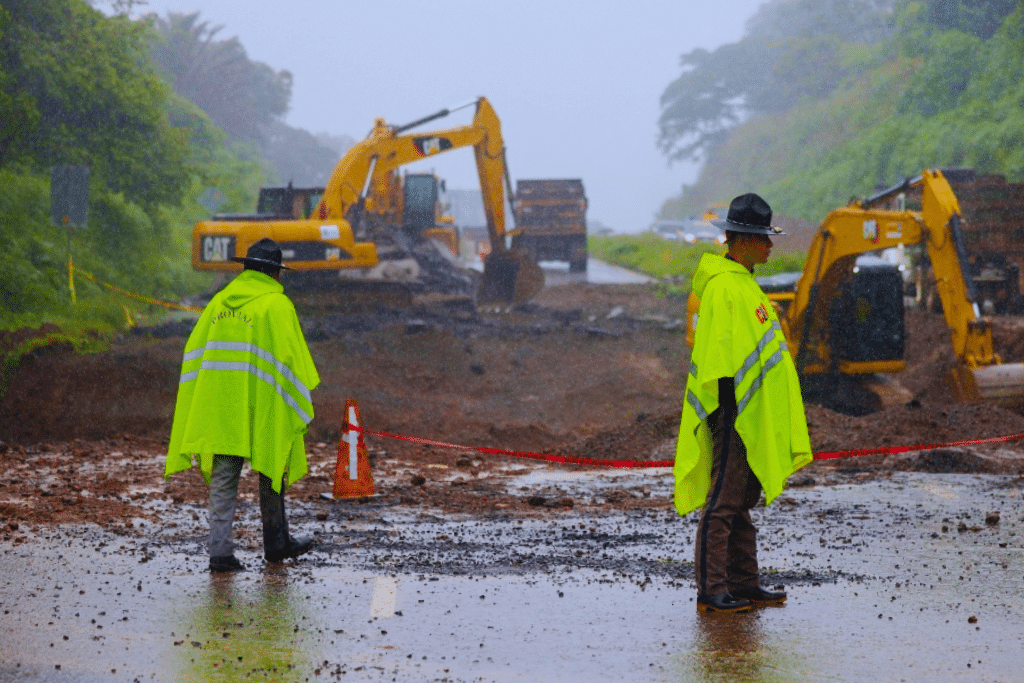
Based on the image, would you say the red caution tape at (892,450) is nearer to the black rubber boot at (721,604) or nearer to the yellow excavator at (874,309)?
the yellow excavator at (874,309)

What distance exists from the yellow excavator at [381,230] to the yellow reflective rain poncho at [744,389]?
17069 millimetres

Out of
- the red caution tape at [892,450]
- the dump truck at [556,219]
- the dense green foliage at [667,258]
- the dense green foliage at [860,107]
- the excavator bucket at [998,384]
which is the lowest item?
the red caution tape at [892,450]

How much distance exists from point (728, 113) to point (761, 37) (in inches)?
258

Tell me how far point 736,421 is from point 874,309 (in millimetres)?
11068

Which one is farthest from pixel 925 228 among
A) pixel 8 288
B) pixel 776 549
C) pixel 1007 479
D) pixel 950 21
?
pixel 950 21

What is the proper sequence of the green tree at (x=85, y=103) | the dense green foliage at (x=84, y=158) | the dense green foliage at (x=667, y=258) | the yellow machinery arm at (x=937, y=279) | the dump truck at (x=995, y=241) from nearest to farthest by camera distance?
the yellow machinery arm at (x=937, y=279), the dense green foliage at (x=84, y=158), the green tree at (x=85, y=103), the dump truck at (x=995, y=241), the dense green foliage at (x=667, y=258)

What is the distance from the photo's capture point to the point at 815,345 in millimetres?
16969

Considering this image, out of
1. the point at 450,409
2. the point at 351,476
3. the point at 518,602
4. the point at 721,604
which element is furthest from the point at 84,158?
the point at 721,604

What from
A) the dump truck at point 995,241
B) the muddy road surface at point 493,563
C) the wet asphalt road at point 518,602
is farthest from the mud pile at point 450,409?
the dump truck at point 995,241

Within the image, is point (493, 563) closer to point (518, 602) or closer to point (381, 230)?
point (518, 602)

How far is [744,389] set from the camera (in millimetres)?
6391

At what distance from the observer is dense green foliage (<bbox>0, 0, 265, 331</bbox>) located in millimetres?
23219

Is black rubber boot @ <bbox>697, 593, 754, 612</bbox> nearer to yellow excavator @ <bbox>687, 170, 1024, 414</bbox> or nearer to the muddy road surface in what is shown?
the muddy road surface

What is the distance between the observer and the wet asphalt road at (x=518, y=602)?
557 cm
